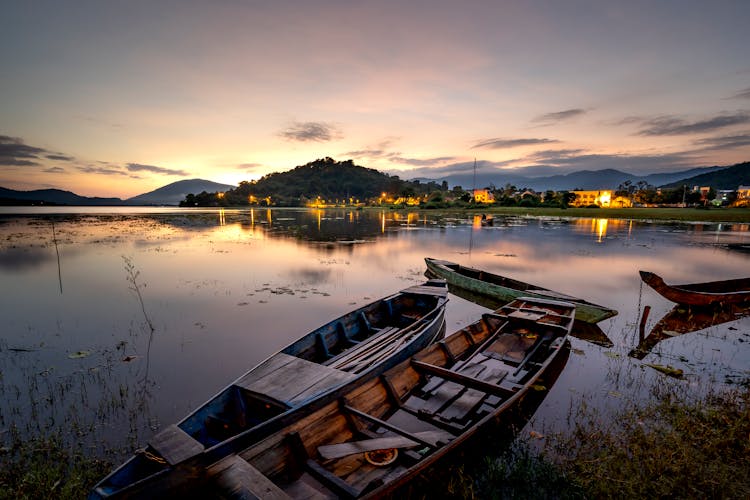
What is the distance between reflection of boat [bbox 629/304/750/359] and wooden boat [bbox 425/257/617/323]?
1.62m

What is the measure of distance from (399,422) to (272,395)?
103 inches

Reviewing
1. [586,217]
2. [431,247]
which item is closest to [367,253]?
[431,247]

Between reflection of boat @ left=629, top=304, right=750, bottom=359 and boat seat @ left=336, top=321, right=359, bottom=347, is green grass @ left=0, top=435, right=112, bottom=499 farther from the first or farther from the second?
reflection of boat @ left=629, top=304, right=750, bottom=359

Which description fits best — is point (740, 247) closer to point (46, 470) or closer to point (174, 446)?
point (174, 446)

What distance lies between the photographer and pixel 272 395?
5.45 metres

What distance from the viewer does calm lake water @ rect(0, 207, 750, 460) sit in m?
7.43

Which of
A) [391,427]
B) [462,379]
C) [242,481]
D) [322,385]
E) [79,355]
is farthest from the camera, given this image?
[79,355]

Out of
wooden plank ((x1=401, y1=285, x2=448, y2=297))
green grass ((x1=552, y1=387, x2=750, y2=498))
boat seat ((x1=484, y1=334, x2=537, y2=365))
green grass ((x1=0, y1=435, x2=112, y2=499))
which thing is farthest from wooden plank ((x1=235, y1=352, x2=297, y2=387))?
wooden plank ((x1=401, y1=285, x2=448, y2=297))

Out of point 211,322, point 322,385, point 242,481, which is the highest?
point 242,481

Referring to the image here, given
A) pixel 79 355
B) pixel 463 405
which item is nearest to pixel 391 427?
pixel 463 405

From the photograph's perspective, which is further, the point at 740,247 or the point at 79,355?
the point at 740,247

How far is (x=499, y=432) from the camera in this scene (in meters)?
5.77

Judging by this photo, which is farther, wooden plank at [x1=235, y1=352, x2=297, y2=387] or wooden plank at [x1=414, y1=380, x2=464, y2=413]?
wooden plank at [x1=414, y1=380, x2=464, y2=413]

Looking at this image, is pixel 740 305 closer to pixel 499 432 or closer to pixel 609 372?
pixel 609 372
